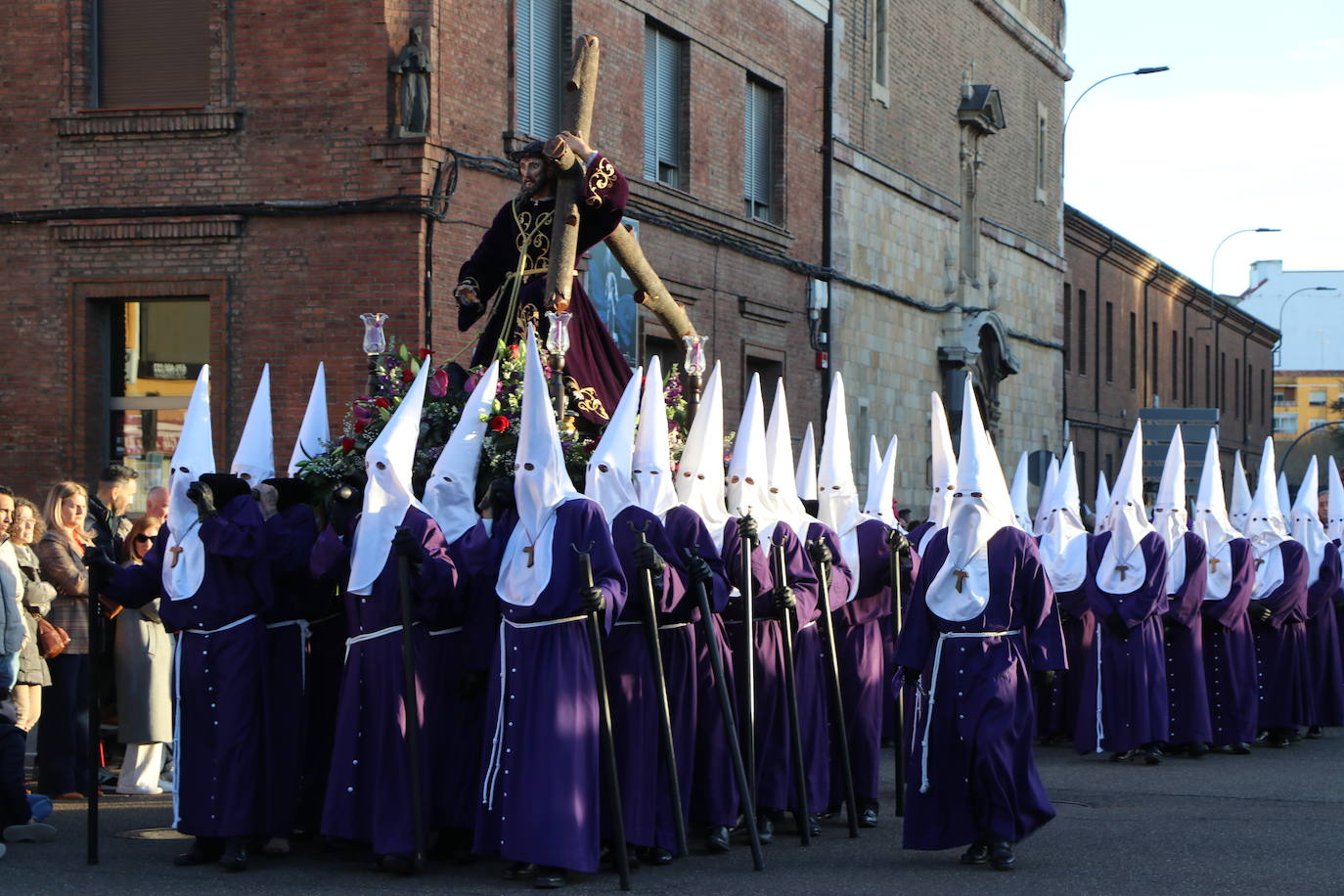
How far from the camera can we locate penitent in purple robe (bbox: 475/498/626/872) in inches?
350

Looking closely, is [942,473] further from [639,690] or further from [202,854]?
[202,854]

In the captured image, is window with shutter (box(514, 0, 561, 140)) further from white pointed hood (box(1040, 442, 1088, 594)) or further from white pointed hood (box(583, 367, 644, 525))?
white pointed hood (box(583, 367, 644, 525))

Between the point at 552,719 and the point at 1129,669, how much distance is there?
6.98 meters

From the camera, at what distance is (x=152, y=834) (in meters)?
10.2

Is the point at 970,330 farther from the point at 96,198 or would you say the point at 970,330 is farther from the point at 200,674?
the point at 200,674

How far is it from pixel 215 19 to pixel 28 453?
14.4ft

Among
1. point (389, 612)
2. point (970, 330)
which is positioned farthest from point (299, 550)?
point (970, 330)

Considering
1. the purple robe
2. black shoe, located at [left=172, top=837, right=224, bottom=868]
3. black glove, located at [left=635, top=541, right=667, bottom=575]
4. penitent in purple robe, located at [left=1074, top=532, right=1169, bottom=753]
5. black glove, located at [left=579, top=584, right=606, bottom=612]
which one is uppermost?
the purple robe

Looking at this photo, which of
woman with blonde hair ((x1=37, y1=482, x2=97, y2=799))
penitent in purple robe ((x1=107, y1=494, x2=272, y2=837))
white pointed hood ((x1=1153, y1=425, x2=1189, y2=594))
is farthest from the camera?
white pointed hood ((x1=1153, y1=425, x2=1189, y2=594))

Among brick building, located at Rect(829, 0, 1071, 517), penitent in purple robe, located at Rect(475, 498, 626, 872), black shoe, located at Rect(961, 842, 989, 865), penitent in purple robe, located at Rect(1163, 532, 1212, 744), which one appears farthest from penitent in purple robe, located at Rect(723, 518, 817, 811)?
brick building, located at Rect(829, 0, 1071, 517)

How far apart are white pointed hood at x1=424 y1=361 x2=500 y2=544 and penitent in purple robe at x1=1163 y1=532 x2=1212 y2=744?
7273 millimetres

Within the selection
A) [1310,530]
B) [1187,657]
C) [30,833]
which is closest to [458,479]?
[30,833]

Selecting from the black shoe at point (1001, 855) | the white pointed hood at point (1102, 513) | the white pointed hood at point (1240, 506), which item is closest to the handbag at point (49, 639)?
the black shoe at point (1001, 855)

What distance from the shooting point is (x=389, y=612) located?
943 centimetres
